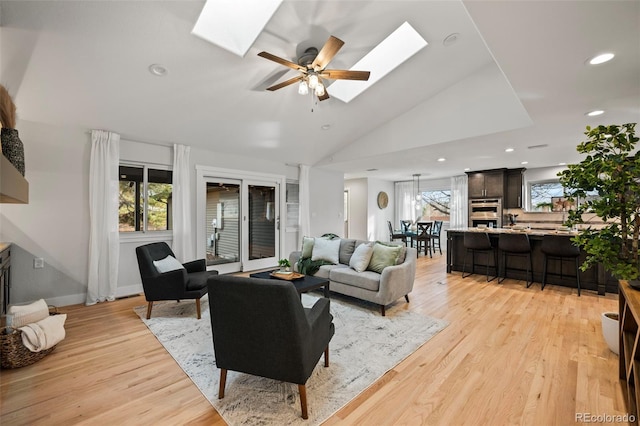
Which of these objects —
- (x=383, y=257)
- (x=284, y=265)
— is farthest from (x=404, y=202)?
(x=284, y=265)

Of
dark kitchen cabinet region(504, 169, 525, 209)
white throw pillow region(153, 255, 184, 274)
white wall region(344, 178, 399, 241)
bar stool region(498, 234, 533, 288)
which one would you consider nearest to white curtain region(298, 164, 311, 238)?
white wall region(344, 178, 399, 241)

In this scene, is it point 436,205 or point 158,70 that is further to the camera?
point 436,205

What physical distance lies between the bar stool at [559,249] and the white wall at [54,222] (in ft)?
21.8

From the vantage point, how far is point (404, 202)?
32.4 feet

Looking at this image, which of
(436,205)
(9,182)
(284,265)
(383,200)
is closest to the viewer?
(9,182)

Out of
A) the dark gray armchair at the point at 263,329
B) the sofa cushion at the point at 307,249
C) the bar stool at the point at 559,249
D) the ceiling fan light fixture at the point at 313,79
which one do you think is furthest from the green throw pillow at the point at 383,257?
the bar stool at the point at 559,249

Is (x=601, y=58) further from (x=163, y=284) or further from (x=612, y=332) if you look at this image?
(x=163, y=284)

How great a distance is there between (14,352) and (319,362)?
2457 millimetres

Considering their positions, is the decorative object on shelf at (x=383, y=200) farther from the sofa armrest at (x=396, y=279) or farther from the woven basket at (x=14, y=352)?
the woven basket at (x=14, y=352)

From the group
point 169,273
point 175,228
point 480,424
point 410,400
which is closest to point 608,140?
point 480,424

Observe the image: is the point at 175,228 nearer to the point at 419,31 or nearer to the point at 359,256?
the point at 359,256

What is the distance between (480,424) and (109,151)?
199 inches

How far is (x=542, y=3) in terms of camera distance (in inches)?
65.3

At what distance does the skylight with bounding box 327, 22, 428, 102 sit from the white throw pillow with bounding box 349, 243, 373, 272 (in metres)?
2.30
